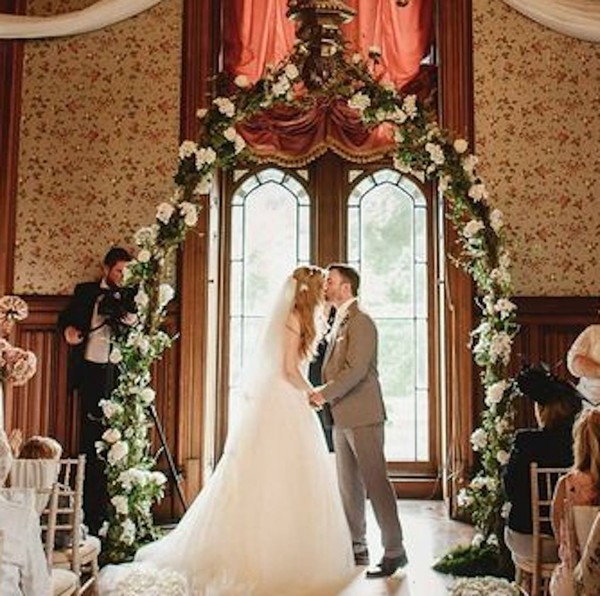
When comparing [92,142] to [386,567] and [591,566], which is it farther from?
[591,566]

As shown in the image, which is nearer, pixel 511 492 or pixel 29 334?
pixel 511 492

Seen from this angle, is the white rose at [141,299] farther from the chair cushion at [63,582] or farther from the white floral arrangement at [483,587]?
the white floral arrangement at [483,587]

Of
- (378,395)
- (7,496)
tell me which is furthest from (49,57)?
(7,496)

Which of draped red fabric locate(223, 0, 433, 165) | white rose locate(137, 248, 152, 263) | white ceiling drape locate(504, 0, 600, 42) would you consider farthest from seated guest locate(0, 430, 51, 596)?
white ceiling drape locate(504, 0, 600, 42)

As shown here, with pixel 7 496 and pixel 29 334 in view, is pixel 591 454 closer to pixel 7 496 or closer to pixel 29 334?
pixel 7 496

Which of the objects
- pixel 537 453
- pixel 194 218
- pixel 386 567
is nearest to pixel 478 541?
pixel 386 567

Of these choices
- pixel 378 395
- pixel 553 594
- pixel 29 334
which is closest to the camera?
pixel 553 594

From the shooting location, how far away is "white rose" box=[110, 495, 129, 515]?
5.33 metres

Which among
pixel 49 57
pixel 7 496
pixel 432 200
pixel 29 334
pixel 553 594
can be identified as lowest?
pixel 553 594

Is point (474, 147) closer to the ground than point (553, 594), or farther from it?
farther from it

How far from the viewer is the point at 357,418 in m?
5.07

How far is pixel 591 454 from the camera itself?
3344mm

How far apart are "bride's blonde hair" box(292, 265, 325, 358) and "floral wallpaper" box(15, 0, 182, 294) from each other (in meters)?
1.74

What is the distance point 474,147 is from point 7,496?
4.52 metres
